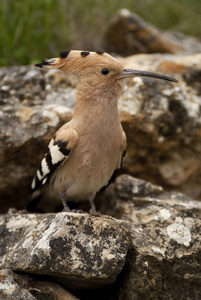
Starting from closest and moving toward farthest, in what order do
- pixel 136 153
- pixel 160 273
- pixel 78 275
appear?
pixel 78 275
pixel 160 273
pixel 136 153

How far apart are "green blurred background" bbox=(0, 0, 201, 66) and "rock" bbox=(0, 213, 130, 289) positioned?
202 cm

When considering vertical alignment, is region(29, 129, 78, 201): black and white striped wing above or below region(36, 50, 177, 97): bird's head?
below

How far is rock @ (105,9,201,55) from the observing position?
4520mm

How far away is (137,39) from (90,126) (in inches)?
94.2

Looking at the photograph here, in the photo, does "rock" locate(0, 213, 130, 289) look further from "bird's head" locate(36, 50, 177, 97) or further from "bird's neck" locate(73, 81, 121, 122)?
"bird's head" locate(36, 50, 177, 97)

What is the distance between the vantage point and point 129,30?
15.0 feet

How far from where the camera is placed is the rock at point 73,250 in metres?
2.05

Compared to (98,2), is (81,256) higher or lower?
lower

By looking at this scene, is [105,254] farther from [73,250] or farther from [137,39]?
[137,39]

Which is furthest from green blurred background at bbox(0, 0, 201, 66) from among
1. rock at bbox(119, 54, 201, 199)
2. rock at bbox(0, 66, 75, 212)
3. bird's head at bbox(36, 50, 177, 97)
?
bird's head at bbox(36, 50, 177, 97)

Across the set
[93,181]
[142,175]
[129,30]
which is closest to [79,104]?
[93,181]

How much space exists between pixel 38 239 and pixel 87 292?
0.48m

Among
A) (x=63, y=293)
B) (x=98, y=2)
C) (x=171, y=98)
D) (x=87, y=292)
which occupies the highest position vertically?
(x=98, y=2)

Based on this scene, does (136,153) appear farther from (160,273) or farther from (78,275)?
(78,275)
